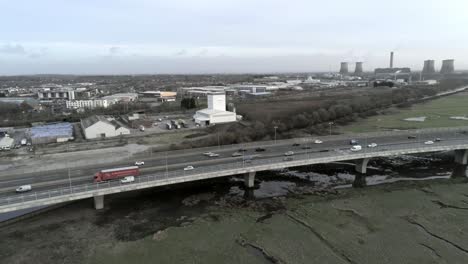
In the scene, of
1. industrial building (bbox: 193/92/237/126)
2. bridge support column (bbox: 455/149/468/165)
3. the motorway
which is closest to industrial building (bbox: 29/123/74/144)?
the motorway

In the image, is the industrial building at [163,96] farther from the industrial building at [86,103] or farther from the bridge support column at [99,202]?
the bridge support column at [99,202]

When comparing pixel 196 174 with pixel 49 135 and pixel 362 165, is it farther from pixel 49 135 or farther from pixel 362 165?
pixel 49 135

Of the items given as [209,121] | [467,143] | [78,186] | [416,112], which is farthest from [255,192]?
[416,112]

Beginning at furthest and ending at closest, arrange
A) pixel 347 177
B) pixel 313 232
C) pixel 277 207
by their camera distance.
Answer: pixel 347 177 < pixel 277 207 < pixel 313 232

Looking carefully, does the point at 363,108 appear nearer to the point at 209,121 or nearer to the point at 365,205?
the point at 209,121

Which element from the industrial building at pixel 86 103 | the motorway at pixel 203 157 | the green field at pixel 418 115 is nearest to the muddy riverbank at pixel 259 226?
the motorway at pixel 203 157

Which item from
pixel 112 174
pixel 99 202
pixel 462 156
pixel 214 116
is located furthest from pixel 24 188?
pixel 462 156
